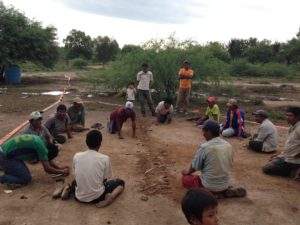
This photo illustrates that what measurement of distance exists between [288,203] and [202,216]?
334 centimetres

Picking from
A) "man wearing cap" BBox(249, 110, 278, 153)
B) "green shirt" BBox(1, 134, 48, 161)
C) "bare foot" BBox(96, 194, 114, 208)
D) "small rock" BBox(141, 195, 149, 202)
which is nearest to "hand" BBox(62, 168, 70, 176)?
"green shirt" BBox(1, 134, 48, 161)

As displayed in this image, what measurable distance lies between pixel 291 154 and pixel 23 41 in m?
21.2

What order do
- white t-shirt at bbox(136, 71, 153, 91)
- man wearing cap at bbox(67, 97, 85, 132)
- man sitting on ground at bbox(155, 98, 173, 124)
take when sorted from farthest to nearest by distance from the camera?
1. white t-shirt at bbox(136, 71, 153, 91)
2. man sitting on ground at bbox(155, 98, 173, 124)
3. man wearing cap at bbox(67, 97, 85, 132)

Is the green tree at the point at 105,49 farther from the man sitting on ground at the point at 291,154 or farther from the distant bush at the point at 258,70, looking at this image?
the man sitting on ground at the point at 291,154

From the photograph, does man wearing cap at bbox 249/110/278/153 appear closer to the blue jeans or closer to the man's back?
the man's back

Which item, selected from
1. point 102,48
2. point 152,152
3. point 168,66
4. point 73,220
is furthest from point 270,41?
point 73,220

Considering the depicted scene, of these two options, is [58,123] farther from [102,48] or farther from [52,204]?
[102,48]

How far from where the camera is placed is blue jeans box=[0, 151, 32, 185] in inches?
219

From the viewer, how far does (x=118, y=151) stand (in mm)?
7836

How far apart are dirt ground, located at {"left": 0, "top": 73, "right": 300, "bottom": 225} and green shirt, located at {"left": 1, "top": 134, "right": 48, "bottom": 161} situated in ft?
1.65

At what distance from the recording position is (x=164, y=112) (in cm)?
1109

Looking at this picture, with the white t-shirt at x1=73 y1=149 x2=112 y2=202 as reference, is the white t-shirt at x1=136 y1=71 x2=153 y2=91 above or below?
above

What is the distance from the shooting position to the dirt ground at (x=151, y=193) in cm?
461

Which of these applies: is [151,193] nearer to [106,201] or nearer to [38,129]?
[106,201]
